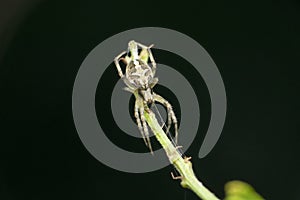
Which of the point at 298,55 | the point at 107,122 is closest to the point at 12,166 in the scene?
the point at 107,122

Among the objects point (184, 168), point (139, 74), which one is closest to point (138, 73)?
point (139, 74)

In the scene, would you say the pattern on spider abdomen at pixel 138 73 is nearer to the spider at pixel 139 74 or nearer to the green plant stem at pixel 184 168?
the spider at pixel 139 74

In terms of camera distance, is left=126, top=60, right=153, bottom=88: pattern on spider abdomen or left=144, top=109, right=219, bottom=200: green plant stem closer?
left=144, top=109, right=219, bottom=200: green plant stem

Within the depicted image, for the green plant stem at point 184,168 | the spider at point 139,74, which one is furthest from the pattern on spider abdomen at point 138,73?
the green plant stem at point 184,168

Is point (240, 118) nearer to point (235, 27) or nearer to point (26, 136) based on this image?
point (235, 27)

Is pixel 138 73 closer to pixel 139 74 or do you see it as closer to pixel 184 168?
pixel 139 74

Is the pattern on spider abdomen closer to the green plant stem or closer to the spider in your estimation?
the spider

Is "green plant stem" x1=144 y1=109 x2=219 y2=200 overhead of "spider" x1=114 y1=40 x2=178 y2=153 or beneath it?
beneath

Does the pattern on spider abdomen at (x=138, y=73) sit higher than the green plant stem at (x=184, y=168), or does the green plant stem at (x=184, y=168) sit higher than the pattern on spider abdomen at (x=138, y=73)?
the pattern on spider abdomen at (x=138, y=73)

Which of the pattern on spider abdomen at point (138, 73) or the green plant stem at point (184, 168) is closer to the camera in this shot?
the green plant stem at point (184, 168)

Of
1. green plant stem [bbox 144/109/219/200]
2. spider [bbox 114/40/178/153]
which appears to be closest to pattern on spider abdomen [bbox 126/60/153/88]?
spider [bbox 114/40/178/153]
